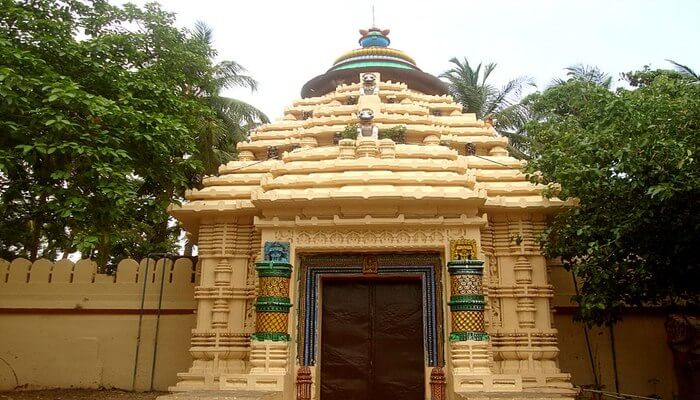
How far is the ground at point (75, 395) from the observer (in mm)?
11320

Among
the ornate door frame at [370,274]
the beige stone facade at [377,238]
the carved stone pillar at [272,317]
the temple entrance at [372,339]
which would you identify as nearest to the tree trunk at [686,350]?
the beige stone facade at [377,238]

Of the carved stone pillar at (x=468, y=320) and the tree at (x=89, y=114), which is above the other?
Result: the tree at (x=89, y=114)

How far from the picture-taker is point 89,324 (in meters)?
12.6

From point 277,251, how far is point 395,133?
4776 mm

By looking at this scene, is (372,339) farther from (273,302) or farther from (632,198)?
(632,198)

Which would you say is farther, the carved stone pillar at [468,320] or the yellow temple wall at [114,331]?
the yellow temple wall at [114,331]

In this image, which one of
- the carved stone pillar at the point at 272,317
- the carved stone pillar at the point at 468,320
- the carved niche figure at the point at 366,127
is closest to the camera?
the carved stone pillar at the point at 468,320

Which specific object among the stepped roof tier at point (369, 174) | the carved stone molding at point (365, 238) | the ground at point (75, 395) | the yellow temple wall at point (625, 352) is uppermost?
the stepped roof tier at point (369, 174)

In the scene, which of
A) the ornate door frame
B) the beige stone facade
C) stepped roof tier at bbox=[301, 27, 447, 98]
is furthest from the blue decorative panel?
stepped roof tier at bbox=[301, 27, 447, 98]

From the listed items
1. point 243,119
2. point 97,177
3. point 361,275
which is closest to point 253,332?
point 361,275

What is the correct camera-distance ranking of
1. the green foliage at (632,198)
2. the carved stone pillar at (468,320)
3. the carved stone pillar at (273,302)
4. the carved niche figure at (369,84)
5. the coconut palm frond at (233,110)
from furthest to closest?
1. the coconut palm frond at (233,110)
2. the carved niche figure at (369,84)
3. the carved stone pillar at (273,302)
4. the carved stone pillar at (468,320)
5. the green foliage at (632,198)

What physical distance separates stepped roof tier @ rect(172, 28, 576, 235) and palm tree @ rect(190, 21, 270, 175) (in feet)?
17.9

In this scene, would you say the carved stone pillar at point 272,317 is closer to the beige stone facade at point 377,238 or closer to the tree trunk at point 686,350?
the beige stone facade at point 377,238

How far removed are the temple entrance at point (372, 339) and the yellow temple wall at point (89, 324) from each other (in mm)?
3474
